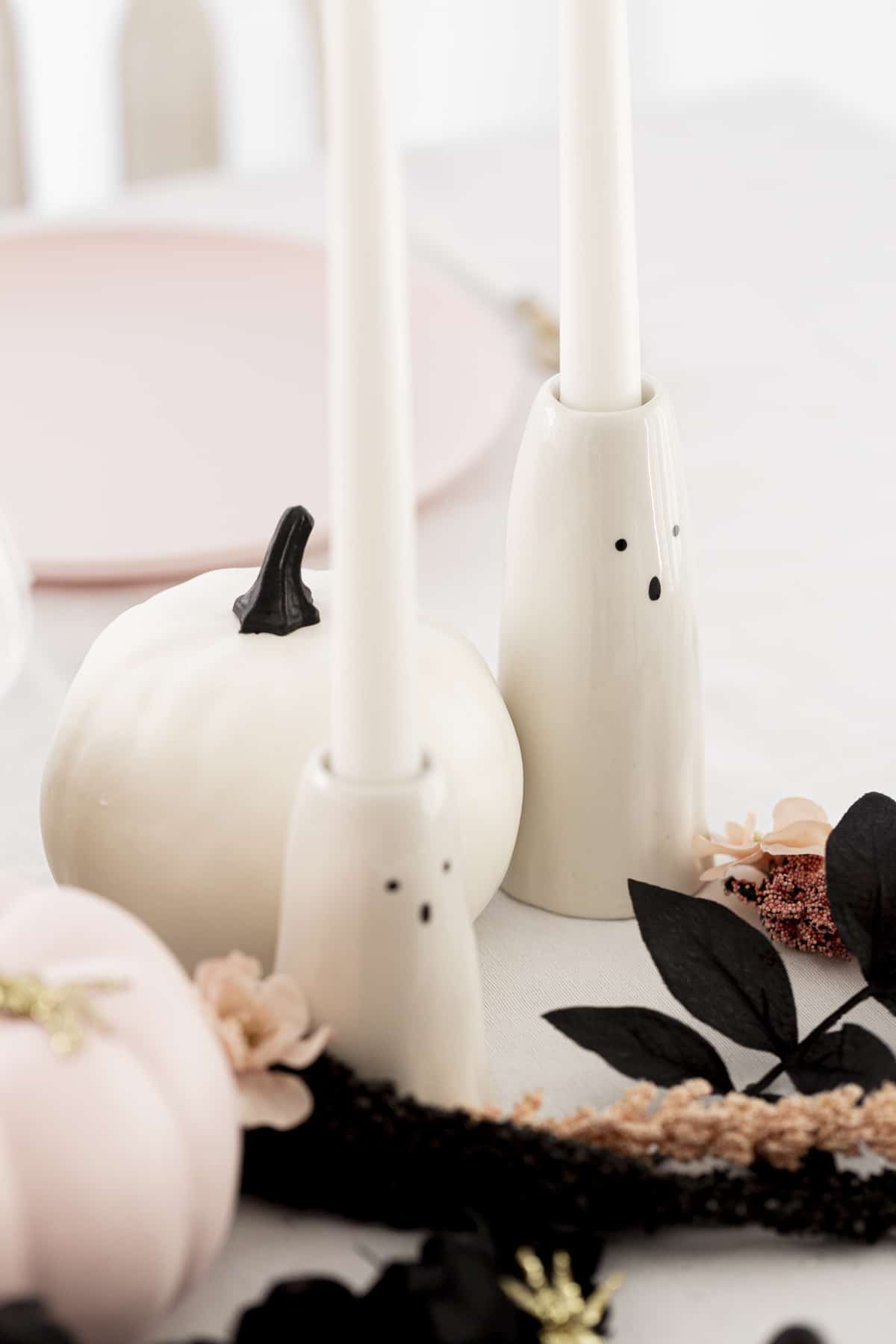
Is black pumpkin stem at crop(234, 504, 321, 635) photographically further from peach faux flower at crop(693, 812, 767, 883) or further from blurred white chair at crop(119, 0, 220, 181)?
blurred white chair at crop(119, 0, 220, 181)

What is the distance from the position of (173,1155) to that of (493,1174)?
7cm

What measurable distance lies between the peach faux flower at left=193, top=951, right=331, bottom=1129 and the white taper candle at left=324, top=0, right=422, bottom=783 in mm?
49

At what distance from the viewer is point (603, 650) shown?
403mm

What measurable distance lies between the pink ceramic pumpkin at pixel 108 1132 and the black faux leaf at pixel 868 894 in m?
0.16

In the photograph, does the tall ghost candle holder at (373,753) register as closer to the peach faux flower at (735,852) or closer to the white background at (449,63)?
the peach faux flower at (735,852)

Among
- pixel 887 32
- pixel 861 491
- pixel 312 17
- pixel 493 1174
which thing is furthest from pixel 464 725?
pixel 887 32

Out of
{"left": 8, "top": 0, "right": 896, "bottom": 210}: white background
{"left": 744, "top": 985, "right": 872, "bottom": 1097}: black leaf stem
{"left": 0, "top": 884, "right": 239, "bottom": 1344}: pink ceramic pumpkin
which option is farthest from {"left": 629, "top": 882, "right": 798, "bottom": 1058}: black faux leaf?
{"left": 8, "top": 0, "right": 896, "bottom": 210}: white background

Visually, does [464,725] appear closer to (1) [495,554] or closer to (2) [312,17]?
(1) [495,554]

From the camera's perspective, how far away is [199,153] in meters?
1.38

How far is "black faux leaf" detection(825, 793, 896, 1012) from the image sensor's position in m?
0.37

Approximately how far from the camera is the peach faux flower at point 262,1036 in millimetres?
315

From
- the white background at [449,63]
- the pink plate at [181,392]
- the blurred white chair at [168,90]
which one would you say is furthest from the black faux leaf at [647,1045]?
the white background at [449,63]

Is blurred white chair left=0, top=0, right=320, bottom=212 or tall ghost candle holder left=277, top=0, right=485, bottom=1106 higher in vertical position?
blurred white chair left=0, top=0, right=320, bottom=212

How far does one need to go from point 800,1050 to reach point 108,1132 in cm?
17
